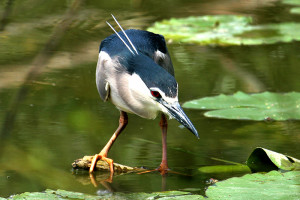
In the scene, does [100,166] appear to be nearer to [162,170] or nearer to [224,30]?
[162,170]

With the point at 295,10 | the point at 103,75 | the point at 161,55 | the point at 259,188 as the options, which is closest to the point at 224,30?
the point at 295,10

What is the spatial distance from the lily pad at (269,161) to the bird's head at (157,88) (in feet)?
1.32

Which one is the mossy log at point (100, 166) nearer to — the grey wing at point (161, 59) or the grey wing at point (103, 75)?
the grey wing at point (103, 75)

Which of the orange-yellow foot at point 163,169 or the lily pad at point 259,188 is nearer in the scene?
the lily pad at point 259,188

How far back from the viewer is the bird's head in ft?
11.2

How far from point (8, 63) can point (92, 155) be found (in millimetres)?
2297

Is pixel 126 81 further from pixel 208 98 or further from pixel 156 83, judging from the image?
pixel 208 98

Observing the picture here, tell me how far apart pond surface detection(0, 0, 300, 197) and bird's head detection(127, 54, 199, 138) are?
0.42 m

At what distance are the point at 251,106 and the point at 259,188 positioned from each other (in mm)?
1689

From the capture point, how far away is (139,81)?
3.61 metres

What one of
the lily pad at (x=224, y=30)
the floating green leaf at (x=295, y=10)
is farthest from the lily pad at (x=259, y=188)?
the floating green leaf at (x=295, y=10)

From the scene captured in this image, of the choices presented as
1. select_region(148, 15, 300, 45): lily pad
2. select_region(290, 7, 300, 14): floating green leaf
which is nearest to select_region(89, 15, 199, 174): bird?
select_region(148, 15, 300, 45): lily pad

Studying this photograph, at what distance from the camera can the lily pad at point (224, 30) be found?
682 cm

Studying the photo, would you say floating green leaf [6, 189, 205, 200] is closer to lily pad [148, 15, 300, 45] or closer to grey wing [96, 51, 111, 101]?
grey wing [96, 51, 111, 101]
